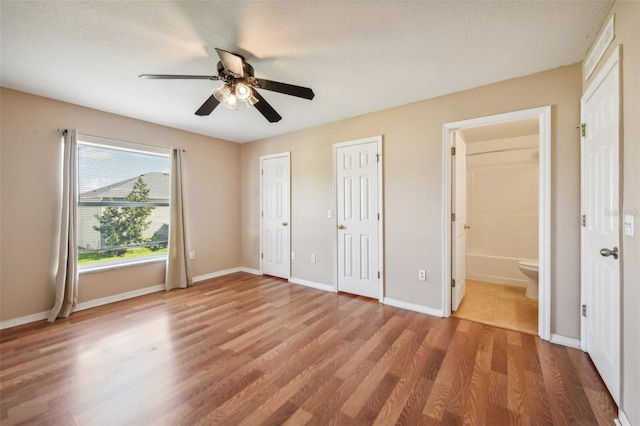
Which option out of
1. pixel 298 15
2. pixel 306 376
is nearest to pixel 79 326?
pixel 306 376

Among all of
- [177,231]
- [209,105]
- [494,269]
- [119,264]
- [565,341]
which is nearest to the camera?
[565,341]

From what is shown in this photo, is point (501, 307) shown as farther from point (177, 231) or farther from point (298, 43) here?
point (177, 231)

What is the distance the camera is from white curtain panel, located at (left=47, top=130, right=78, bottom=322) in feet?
9.53

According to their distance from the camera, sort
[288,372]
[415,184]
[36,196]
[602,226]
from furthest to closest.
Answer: [415,184] < [36,196] < [288,372] < [602,226]

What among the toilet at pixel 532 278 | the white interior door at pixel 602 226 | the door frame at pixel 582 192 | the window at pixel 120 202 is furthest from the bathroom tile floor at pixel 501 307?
the window at pixel 120 202

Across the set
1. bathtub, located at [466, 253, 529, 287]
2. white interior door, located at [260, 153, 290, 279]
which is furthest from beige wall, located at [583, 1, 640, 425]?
white interior door, located at [260, 153, 290, 279]

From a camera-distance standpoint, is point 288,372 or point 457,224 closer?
point 288,372

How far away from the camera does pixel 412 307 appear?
121 inches

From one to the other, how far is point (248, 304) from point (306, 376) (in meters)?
1.61

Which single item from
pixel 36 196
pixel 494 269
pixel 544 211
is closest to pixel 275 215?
pixel 36 196

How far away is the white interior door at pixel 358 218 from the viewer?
341 cm

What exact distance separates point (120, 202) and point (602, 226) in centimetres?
495

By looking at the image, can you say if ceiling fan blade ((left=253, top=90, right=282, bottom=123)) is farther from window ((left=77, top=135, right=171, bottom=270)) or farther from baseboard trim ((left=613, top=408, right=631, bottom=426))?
baseboard trim ((left=613, top=408, right=631, bottom=426))

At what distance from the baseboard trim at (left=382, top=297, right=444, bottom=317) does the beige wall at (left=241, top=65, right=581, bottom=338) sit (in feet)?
0.14
